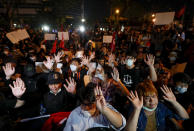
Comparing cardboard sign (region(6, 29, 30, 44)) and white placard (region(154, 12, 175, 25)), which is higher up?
white placard (region(154, 12, 175, 25))

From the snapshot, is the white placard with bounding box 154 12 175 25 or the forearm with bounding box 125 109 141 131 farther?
the white placard with bounding box 154 12 175 25

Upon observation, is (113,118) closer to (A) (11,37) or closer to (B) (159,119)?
(B) (159,119)

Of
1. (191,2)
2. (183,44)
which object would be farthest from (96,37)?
(191,2)

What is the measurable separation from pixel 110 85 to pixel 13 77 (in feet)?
10.0

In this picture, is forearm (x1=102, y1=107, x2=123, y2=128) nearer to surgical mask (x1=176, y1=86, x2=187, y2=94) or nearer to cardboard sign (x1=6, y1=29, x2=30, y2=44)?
surgical mask (x1=176, y1=86, x2=187, y2=94)

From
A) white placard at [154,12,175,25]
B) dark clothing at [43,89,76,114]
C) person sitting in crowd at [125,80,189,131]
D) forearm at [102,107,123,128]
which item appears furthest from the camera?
white placard at [154,12,175,25]

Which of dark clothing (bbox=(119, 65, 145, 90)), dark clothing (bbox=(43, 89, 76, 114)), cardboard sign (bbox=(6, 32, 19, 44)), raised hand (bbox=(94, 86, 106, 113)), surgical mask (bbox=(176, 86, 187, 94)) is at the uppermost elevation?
cardboard sign (bbox=(6, 32, 19, 44))

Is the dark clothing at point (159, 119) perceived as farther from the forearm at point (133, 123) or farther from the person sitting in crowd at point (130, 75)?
the person sitting in crowd at point (130, 75)

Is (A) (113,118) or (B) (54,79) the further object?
(B) (54,79)

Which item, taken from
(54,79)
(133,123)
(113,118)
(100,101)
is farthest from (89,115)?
(54,79)

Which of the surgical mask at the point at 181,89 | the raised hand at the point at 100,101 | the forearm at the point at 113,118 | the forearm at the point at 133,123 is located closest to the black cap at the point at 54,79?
the raised hand at the point at 100,101

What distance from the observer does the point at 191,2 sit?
14945 mm

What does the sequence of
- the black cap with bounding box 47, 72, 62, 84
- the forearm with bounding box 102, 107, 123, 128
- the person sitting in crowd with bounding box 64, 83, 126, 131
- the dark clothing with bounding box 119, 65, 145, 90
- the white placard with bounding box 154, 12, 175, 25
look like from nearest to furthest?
the forearm with bounding box 102, 107, 123, 128 < the person sitting in crowd with bounding box 64, 83, 126, 131 < the black cap with bounding box 47, 72, 62, 84 < the dark clothing with bounding box 119, 65, 145, 90 < the white placard with bounding box 154, 12, 175, 25

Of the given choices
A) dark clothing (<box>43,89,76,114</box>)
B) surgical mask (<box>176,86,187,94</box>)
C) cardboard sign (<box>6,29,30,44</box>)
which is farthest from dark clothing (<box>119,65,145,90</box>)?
cardboard sign (<box>6,29,30,44</box>)
